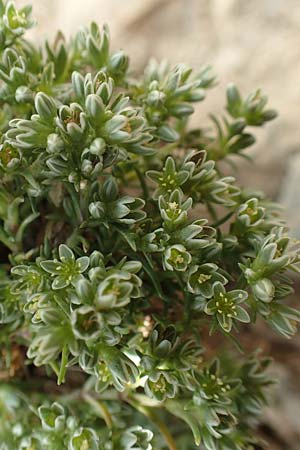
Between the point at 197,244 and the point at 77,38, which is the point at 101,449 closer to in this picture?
the point at 197,244

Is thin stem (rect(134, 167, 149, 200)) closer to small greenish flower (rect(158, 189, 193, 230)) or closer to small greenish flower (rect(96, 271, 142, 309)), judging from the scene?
small greenish flower (rect(158, 189, 193, 230))

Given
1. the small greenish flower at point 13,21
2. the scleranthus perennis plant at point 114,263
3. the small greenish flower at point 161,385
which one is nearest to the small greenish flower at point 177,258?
the scleranthus perennis plant at point 114,263

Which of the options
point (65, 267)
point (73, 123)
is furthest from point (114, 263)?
point (73, 123)

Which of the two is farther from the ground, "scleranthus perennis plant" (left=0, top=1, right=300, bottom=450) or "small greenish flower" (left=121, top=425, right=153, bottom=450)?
"scleranthus perennis plant" (left=0, top=1, right=300, bottom=450)

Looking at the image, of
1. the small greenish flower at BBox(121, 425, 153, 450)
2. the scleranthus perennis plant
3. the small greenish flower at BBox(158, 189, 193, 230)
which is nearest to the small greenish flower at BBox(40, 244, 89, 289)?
the scleranthus perennis plant

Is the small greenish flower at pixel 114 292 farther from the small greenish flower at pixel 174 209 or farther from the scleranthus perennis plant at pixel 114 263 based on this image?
the small greenish flower at pixel 174 209
